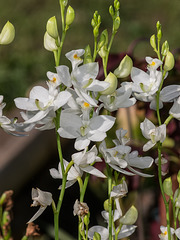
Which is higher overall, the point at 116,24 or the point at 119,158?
the point at 116,24

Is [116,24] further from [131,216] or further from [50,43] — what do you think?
[131,216]

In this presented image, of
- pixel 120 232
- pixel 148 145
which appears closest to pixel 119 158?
pixel 148 145

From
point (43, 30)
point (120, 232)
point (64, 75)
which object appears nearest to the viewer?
point (64, 75)

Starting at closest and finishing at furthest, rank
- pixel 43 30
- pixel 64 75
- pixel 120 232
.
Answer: pixel 64 75 → pixel 120 232 → pixel 43 30

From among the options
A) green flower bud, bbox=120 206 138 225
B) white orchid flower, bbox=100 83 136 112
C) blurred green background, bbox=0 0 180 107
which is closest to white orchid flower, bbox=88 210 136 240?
green flower bud, bbox=120 206 138 225

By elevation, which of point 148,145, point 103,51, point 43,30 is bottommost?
point 43,30

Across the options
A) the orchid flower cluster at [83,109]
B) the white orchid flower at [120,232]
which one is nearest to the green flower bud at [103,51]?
the orchid flower cluster at [83,109]

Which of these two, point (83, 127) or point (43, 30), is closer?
point (83, 127)
